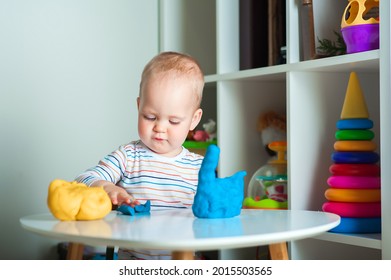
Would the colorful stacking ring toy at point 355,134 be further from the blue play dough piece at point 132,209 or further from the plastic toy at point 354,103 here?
the blue play dough piece at point 132,209

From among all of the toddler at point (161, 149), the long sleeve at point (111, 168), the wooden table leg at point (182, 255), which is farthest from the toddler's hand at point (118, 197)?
the wooden table leg at point (182, 255)

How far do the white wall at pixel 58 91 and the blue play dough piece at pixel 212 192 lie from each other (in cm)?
85

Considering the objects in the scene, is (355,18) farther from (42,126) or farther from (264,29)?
(42,126)

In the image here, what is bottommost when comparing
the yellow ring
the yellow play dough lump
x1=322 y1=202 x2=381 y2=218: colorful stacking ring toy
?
x1=322 y1=202 x2=381 y2=218: colorful stacking ring toy

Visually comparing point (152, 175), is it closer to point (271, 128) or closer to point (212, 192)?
point (212, 192)

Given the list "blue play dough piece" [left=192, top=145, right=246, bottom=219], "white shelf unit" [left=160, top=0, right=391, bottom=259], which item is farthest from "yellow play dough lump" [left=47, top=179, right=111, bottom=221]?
"white shelf unit" [left=160, top=0, right=391, bottom=259]

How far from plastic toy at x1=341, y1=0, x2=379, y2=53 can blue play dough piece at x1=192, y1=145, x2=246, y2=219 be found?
0.53 m

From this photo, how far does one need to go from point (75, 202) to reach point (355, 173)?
74 cm

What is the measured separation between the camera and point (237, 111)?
1972mm

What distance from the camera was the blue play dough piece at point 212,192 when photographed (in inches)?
46.6

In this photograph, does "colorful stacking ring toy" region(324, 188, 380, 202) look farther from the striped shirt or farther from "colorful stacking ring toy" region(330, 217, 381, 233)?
the striped shirt

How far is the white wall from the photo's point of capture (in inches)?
73.5
